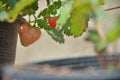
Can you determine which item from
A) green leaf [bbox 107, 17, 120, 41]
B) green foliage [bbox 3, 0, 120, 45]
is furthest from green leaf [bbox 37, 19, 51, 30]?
green leaf [bbox 107, 17, 120, 41]

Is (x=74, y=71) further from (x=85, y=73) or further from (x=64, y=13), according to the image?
(x=64, y=13)

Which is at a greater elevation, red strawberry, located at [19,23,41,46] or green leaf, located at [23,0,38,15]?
green leaf, located at [23,0,38,15]

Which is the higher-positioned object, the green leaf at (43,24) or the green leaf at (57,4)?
the green leaf at (57,4)

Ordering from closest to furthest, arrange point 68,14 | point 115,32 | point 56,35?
1. point 115,32
2. point 68,14
3. point 56,35

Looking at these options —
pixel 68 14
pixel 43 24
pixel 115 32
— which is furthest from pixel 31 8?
pixel 115 32

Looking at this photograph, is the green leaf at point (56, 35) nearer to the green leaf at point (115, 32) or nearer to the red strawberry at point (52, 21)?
the red strawberry at point (52, 21)

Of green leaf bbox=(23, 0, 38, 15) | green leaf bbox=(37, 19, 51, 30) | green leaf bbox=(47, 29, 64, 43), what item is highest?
green leaf bbox=(23, 0, 38, 15)

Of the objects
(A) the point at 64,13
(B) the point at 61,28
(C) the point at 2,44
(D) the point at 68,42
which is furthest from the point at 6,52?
(D) the point at 68,42

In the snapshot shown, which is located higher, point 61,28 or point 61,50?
point 61,28

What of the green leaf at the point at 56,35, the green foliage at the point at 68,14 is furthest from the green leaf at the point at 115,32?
the green leaf at the point at 56,35

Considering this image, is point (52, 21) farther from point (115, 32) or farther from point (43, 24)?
point (115, 32)

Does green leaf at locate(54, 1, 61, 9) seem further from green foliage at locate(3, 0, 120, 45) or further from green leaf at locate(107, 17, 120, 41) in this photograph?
green leaf at locate(107, 17, 120, 41)
